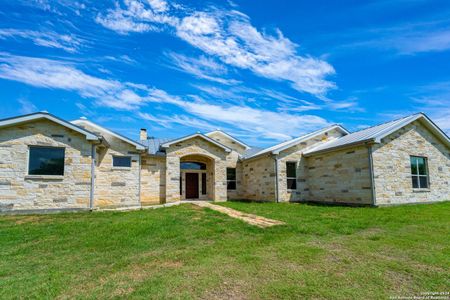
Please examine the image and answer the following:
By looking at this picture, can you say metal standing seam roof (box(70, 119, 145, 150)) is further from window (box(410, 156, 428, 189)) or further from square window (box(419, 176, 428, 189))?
square window (box(419, 176, 428, 189))

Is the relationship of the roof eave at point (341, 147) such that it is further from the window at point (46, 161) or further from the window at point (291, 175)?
the window at point (46, 161)

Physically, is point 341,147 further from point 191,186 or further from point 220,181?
point 191,186

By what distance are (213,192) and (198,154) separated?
2.79 meters

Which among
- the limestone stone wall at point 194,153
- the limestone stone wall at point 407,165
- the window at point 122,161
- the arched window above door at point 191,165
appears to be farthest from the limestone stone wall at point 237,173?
the limestone stone wall at point 407,165

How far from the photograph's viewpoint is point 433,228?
7.46 metres

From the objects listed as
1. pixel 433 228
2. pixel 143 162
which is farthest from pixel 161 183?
pixel 433 228

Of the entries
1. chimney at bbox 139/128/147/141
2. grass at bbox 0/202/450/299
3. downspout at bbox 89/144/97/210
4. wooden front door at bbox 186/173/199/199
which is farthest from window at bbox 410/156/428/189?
chimney at bbox 139/128/147/141

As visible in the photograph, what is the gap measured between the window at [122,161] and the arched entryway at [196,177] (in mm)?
4490

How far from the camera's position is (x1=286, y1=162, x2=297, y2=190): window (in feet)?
55.7

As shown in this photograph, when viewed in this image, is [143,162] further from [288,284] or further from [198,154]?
[288,284]

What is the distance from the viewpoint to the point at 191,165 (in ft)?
64.5

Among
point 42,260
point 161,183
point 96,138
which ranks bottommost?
point 42,260

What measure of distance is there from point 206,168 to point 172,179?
354 centimetres

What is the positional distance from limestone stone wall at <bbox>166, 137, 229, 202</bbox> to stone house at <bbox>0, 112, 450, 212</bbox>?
6 cm
